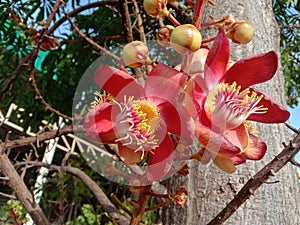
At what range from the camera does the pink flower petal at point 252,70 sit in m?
0.33

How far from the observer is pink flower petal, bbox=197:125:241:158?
0.29 meters

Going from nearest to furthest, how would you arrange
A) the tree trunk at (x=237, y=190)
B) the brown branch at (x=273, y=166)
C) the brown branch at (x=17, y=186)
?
the brown branch at (x=273, y=166)
the tree trunk at (x=237, y=190)
the brown branch at (x=17, y=186)

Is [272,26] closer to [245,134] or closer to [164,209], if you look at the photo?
[164,209]

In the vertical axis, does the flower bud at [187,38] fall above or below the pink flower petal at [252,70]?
above

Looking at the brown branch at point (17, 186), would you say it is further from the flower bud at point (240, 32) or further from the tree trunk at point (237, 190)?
the flower bud at point (240, 32)

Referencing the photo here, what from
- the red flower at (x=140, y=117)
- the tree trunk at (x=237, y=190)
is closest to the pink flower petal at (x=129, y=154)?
the red flower at (x=140, y=117)

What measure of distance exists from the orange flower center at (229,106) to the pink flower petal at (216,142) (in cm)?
1

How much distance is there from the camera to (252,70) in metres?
0.33

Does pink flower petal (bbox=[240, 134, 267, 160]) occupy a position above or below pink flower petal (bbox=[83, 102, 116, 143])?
below

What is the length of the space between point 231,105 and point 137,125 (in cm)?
7

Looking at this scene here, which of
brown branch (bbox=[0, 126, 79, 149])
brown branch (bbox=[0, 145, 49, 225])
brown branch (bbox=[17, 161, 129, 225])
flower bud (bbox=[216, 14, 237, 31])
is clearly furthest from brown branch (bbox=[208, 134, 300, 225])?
brown branch (bbox=[0, 126, 79, 149])

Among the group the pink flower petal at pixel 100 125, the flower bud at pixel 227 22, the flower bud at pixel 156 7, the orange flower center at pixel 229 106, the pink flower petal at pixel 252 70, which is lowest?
the pink flower petal at pixel 100 125

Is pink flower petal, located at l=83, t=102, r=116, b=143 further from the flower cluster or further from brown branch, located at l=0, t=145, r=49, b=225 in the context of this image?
brown branch, located at l=0, t=145, r=49, b=225

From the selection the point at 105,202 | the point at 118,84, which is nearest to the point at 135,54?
the point at 118,84
